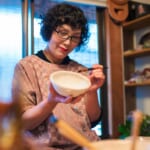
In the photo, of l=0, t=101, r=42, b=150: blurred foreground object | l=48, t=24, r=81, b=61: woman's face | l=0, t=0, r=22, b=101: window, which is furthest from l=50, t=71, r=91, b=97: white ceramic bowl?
l=0, t=0, r=22, b=101: window

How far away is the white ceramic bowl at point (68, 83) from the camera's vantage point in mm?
712

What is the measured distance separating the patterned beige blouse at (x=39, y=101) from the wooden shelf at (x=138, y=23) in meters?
1.44

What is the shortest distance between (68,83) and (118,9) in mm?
1805

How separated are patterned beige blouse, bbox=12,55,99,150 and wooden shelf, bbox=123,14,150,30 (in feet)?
4.74

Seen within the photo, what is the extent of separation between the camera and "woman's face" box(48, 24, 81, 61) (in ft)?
3.58

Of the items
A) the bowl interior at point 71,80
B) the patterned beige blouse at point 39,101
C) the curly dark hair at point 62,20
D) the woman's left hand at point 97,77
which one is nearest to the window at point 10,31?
the curly dark hair at point 62,20

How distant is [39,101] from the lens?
0.99 m

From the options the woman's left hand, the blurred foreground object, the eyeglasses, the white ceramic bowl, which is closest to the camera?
the blurred foreground object

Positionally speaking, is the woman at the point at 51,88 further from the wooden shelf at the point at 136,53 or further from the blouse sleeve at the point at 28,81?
the wooden shelf at the point at 136,53

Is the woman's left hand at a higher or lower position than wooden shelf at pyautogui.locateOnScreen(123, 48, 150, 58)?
lower

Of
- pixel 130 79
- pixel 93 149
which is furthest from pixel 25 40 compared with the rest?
pixel 93 149

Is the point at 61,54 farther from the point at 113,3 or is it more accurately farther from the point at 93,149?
the point at 113,3

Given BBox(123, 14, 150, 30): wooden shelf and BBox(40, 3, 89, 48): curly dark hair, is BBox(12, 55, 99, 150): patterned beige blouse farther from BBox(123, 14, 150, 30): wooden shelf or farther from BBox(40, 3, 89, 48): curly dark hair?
BBox(123, 14, 150, 30): wooden shelf

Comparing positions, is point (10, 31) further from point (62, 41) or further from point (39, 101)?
point (39, 101)
